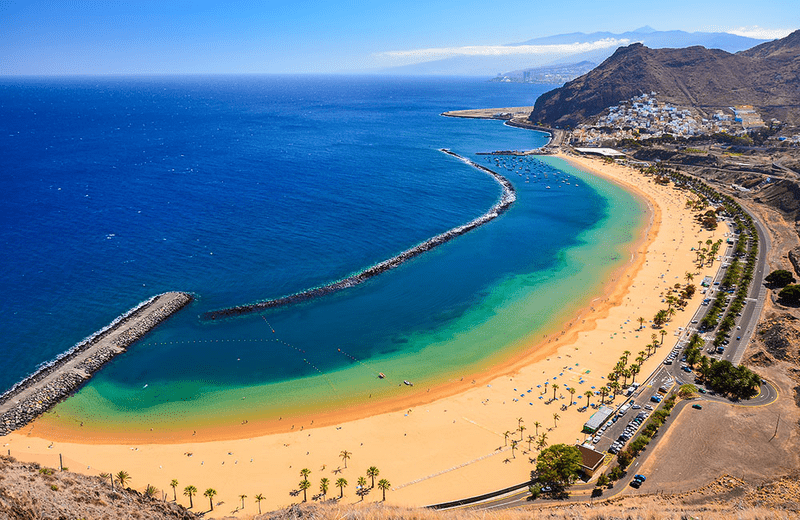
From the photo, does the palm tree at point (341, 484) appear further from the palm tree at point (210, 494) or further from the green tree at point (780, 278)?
the green tree at point (780, 278)

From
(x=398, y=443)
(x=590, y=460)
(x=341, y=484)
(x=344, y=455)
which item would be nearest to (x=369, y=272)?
(x=398, y=443)

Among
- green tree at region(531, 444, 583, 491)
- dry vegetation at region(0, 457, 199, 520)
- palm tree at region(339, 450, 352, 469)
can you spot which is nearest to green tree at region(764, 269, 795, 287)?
green tree at region(531, 444, 583, 491)

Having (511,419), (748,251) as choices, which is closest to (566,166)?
(748,251)

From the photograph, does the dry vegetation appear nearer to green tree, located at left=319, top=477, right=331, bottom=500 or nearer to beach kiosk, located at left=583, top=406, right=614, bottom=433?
green tree, located at left=319, top=477, right=331, bottom=500

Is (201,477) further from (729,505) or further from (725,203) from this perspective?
(725,203)

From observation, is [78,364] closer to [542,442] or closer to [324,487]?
[324,487]

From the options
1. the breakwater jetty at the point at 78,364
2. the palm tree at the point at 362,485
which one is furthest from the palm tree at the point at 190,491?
the breakwater jetty at the point at 78,364

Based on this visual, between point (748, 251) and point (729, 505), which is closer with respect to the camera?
point (729, 505)
